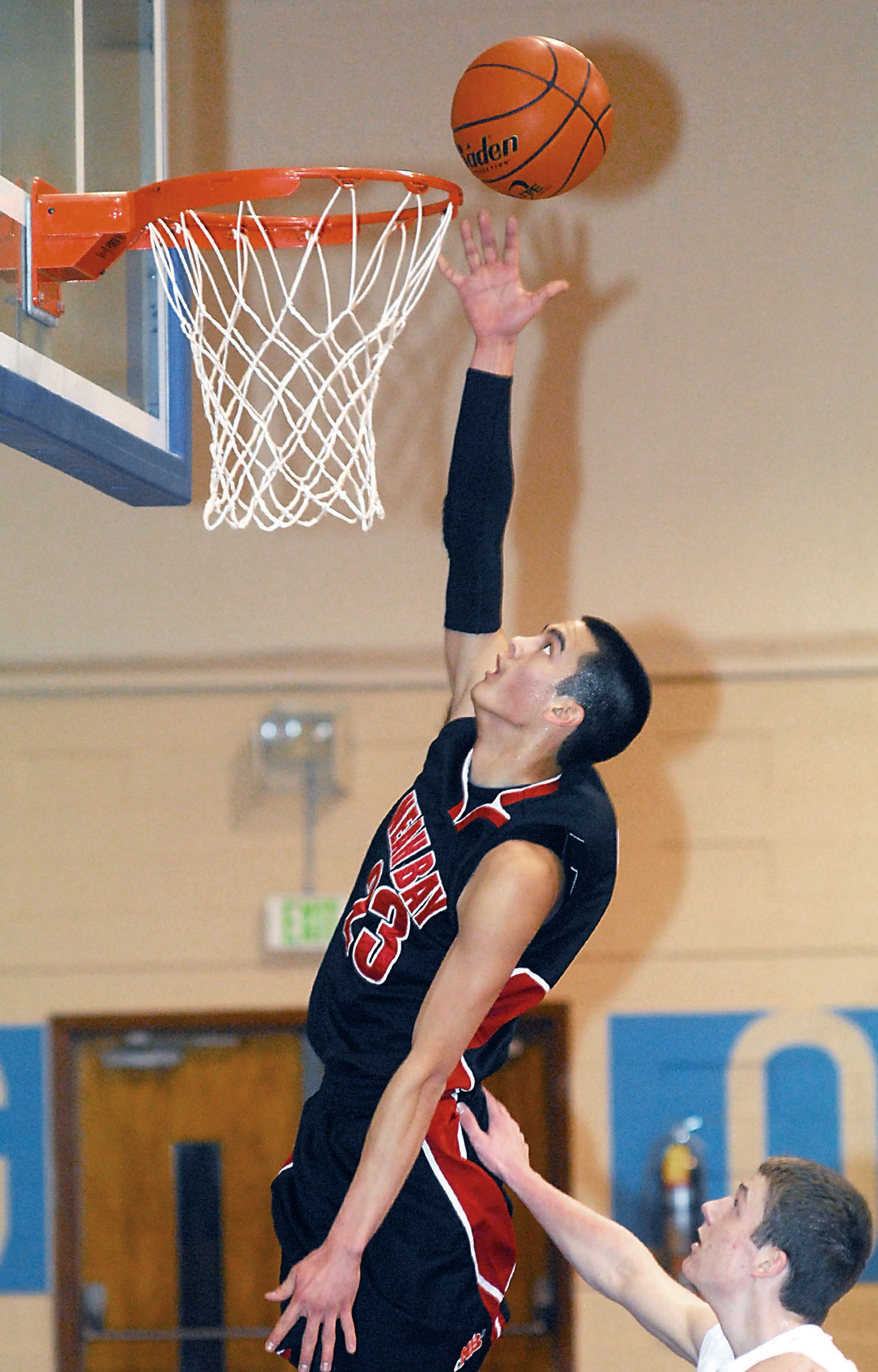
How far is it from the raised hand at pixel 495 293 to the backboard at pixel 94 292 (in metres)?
0.74

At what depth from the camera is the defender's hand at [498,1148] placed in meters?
2.43

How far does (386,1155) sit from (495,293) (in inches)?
60.6

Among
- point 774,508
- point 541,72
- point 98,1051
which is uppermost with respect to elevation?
point 541,72

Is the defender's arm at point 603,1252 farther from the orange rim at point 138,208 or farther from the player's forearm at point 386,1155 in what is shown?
the orange rim at point 138,208

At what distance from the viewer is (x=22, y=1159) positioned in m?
4.90

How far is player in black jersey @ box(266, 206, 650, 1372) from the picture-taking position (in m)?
2.13

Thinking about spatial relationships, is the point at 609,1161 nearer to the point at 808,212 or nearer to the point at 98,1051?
the point at 98,1051

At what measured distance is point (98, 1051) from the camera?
4.97 metres

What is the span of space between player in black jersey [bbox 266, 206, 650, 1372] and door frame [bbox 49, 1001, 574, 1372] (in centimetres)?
250

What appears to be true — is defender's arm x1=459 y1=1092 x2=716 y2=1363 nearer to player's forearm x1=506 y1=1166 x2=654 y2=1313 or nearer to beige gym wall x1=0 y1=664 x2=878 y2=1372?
player's forearm x1=506 y1=1166 x2=654 y2=1313

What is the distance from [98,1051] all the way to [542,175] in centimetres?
350

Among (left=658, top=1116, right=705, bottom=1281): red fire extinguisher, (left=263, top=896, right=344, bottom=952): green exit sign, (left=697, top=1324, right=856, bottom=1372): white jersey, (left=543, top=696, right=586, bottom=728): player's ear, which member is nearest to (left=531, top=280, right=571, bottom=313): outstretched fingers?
(left=543, top=696, right=586, bottom=728): player's ear

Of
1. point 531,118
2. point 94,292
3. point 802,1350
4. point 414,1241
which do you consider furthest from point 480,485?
point 802,1350

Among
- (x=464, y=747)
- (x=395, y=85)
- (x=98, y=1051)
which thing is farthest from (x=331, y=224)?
(x=98, y=1051)
